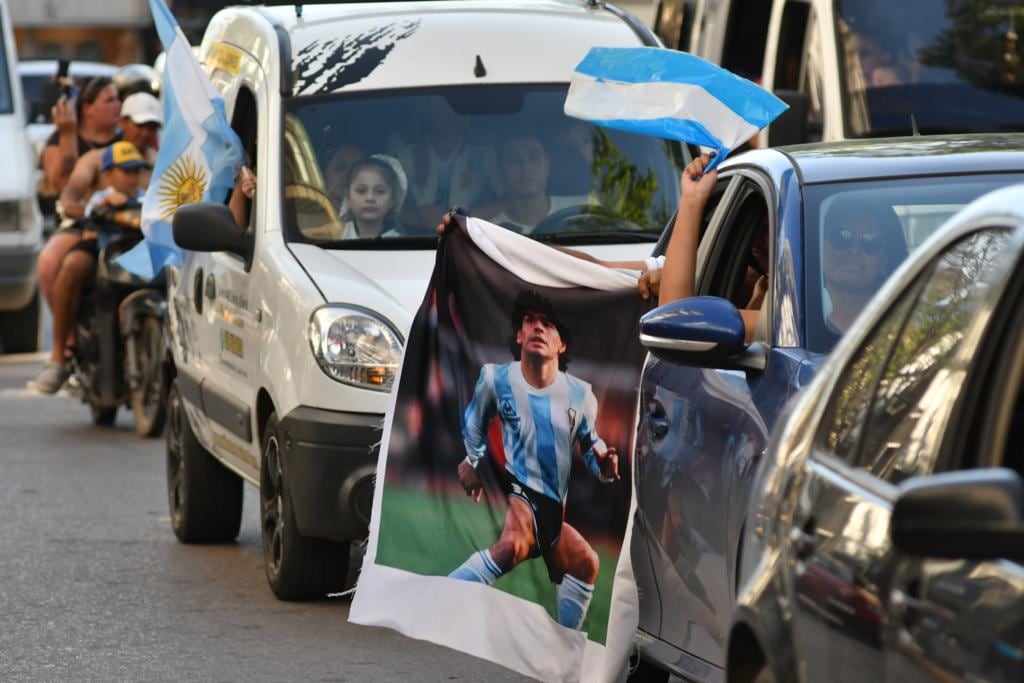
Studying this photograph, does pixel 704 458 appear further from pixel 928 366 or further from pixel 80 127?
pixel 80 127

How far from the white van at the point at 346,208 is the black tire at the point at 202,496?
0.01 metres

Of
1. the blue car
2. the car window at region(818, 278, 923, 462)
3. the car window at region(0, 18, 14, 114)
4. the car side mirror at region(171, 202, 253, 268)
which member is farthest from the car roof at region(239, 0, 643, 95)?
the car window at region(0, 18, 14, 114)

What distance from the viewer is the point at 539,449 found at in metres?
6.74

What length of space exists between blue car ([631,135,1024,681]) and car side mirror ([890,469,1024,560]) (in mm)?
2038

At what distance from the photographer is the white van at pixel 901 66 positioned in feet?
41.8

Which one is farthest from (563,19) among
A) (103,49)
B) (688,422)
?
(103,49)

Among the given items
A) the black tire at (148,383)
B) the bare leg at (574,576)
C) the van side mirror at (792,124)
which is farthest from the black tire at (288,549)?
the black tire at (148,383)

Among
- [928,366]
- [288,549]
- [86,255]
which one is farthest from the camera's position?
[86,255]

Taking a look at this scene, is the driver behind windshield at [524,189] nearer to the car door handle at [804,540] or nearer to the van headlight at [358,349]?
the van headlight at [358,349]

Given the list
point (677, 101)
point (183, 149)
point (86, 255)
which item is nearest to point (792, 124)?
point (183, 149)

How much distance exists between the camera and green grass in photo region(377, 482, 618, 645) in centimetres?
672

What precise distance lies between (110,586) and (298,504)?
4.95ft

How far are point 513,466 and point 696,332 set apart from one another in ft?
5.34

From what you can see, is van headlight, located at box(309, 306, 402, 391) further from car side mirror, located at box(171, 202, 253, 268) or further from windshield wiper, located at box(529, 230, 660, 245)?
windshield wiper, located at box(529, 230, 660, 245)
